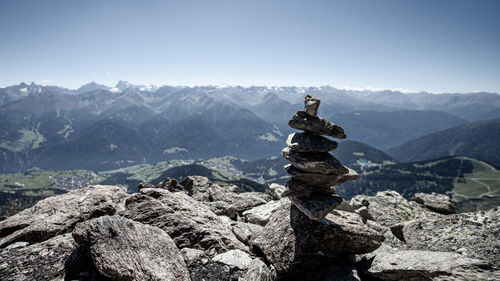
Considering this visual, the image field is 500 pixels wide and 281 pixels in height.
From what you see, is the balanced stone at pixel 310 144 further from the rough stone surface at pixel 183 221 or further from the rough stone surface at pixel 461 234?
the rough stone surface at pixel 461 234

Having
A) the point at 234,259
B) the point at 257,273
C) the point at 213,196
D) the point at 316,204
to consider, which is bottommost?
the point at 213,196

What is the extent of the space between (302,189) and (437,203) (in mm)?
19087

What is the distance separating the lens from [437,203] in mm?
23938

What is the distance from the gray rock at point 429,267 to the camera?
975 cm

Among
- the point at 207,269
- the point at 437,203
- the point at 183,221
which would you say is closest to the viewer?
the point at 207,269

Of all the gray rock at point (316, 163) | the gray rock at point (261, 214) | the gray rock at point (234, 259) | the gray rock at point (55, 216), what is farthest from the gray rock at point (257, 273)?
the gray rock at point (55, 216)

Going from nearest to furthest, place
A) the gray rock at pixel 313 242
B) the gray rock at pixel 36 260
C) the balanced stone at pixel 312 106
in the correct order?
the gray rock at pixel 36 260 → the gray rock at pixel 313 242 → the balanced stone at pixel 312 106

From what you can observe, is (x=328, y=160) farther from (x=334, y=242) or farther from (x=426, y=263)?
(x=426, y=263)

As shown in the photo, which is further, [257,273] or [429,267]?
[257,273]

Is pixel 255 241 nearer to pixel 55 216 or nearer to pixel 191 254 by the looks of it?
pixel 191 254

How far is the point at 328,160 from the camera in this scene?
1440cm

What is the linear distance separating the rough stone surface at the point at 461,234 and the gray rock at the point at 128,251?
15037 mm

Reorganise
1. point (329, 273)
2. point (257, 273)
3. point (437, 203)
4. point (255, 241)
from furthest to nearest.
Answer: point (437, 203)
point (255, 241)
point (329, 273)
point (257, 273)

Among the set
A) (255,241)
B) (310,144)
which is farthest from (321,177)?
(255,241)
